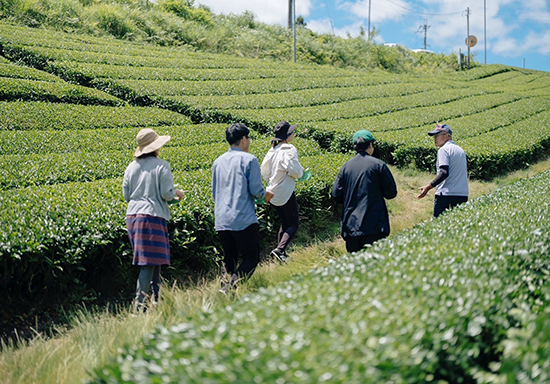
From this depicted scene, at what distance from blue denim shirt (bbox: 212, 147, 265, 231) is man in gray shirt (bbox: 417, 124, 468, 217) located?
9.40 feet

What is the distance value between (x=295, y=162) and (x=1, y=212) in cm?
385

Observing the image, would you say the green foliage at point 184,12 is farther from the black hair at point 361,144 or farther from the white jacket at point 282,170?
the black hair at point 361,144

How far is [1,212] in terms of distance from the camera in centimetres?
580

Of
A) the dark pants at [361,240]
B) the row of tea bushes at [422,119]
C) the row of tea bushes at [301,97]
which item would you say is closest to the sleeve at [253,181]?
the dark pants at [361,240]

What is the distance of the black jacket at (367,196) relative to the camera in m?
5.38

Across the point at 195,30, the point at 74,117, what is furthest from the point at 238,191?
the point at 195,30

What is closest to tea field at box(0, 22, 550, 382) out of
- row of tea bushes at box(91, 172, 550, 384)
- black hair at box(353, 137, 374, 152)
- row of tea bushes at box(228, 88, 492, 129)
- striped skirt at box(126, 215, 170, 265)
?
row of tea bushes at box(91, 172, 550, 384)

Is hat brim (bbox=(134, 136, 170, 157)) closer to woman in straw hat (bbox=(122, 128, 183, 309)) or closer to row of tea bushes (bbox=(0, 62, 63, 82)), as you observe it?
woman in straw hat (bbox=(122, 128, 183, 309))

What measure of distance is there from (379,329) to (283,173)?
4.34 meters

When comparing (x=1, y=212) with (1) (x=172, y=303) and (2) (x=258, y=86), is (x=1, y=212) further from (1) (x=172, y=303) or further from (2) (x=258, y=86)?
(2) (x=258, y=86)

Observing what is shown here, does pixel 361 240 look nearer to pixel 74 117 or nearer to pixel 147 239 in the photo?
pixel 147 239

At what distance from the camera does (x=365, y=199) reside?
540 centimetres

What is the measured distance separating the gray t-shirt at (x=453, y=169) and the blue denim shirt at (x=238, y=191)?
3168mm

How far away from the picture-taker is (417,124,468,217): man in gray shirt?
6.79 metres
